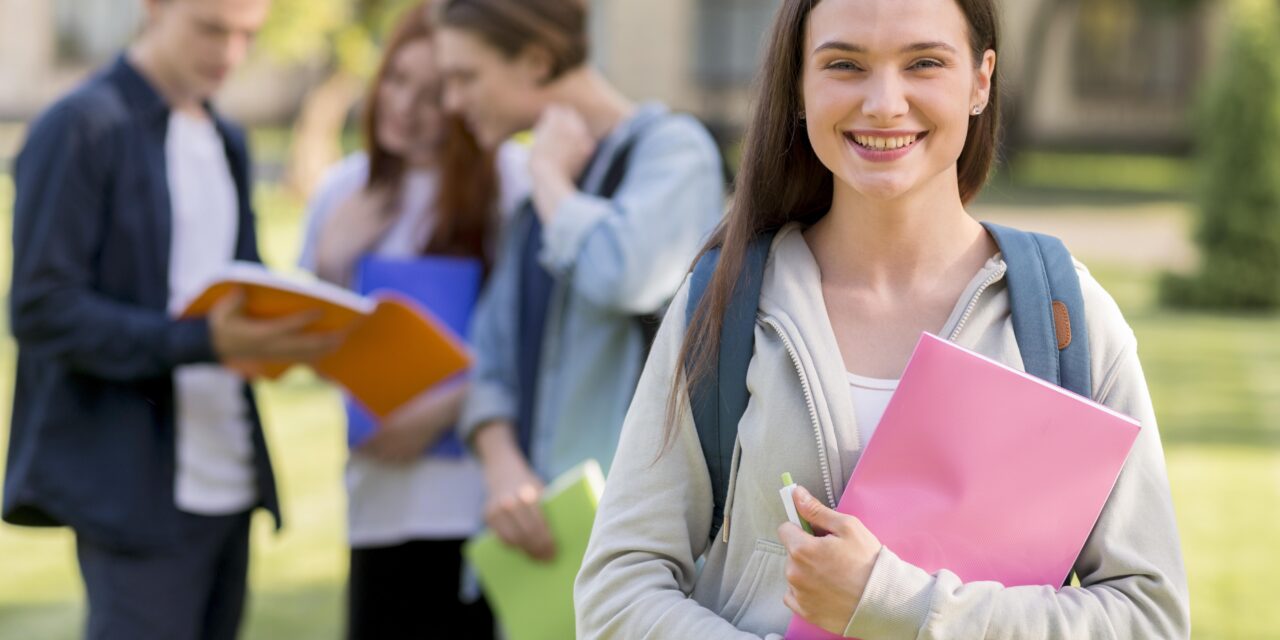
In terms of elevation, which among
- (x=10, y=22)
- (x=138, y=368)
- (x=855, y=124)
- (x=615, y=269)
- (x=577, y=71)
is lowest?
(x=10, y=22)

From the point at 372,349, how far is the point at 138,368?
0.53 m

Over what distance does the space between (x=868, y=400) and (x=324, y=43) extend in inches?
873

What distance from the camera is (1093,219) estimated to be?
2012cm

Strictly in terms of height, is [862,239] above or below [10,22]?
above

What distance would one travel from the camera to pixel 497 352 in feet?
10.1

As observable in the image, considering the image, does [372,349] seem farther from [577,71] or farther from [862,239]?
[862,239]

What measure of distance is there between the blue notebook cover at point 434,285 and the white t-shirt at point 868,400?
6.49 feet

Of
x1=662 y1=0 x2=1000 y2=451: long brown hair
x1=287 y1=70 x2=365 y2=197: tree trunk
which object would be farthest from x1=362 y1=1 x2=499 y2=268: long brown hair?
x1=287 y1=70 x2=365 y2=197: tree trunk

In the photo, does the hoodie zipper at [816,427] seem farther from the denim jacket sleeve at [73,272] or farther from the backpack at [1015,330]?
the denim jacket sleeve at [73,272]

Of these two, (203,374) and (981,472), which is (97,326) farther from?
(981,472)

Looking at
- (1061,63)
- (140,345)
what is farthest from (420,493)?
(1061,63)

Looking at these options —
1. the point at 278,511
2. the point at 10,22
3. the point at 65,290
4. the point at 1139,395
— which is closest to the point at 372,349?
the point at 278,511

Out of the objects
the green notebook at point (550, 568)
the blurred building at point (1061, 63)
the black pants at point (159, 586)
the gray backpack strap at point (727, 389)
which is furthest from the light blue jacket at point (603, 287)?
the blurred building at point (1061, 63)

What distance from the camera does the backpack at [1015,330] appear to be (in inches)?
64.8
